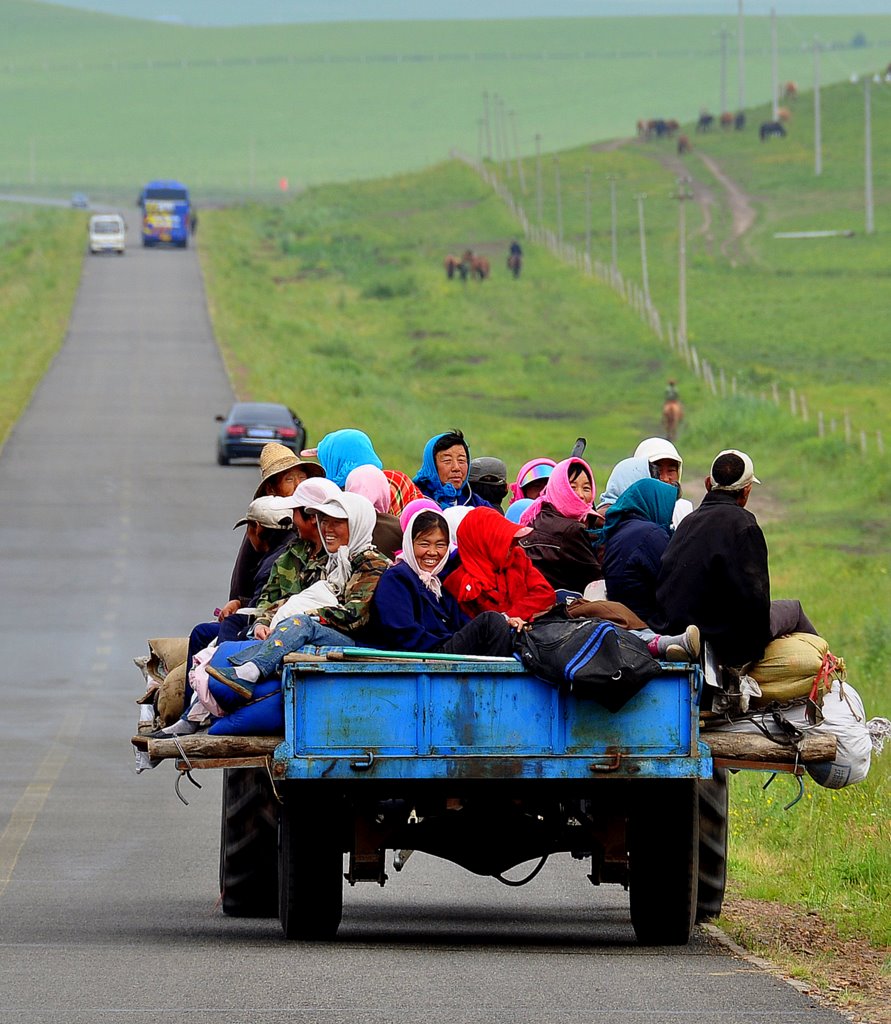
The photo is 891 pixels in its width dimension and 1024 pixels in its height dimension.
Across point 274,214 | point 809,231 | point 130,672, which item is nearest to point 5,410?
point 130,672

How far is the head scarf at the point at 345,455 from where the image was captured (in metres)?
13.2

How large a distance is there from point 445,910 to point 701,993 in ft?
12.2

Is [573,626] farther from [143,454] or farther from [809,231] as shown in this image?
[809,231]

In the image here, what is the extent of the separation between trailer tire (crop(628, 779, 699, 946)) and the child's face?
1.42 meters

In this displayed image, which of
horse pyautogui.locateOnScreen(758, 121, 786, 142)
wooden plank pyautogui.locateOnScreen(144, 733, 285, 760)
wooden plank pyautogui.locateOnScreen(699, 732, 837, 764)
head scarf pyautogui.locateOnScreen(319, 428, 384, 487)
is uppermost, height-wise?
horse pyautogui.locateOnScreen(758, 121, 786, 142)

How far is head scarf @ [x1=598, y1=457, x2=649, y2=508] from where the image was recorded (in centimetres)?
1239

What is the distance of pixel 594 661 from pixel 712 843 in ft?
8.28

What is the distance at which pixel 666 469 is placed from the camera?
13.0 m

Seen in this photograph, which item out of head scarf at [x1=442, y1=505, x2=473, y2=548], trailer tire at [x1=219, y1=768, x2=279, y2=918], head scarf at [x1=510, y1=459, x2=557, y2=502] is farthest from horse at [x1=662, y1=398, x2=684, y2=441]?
trailer tire at [x1=219, y1=768, x2=279, y2=918]

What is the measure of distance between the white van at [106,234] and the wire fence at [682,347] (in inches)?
796

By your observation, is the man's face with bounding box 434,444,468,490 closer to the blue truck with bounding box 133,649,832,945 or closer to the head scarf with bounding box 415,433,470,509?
the head scarf with bounding box 415,433,470,509

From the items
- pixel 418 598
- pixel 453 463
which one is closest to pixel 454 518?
pixel 453 463

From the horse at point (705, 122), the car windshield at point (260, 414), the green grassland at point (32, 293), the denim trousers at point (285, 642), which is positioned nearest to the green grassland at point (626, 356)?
the car windshield at point (260, 414)

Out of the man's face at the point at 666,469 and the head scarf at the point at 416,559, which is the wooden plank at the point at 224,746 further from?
the man's face at the point at 666,469
